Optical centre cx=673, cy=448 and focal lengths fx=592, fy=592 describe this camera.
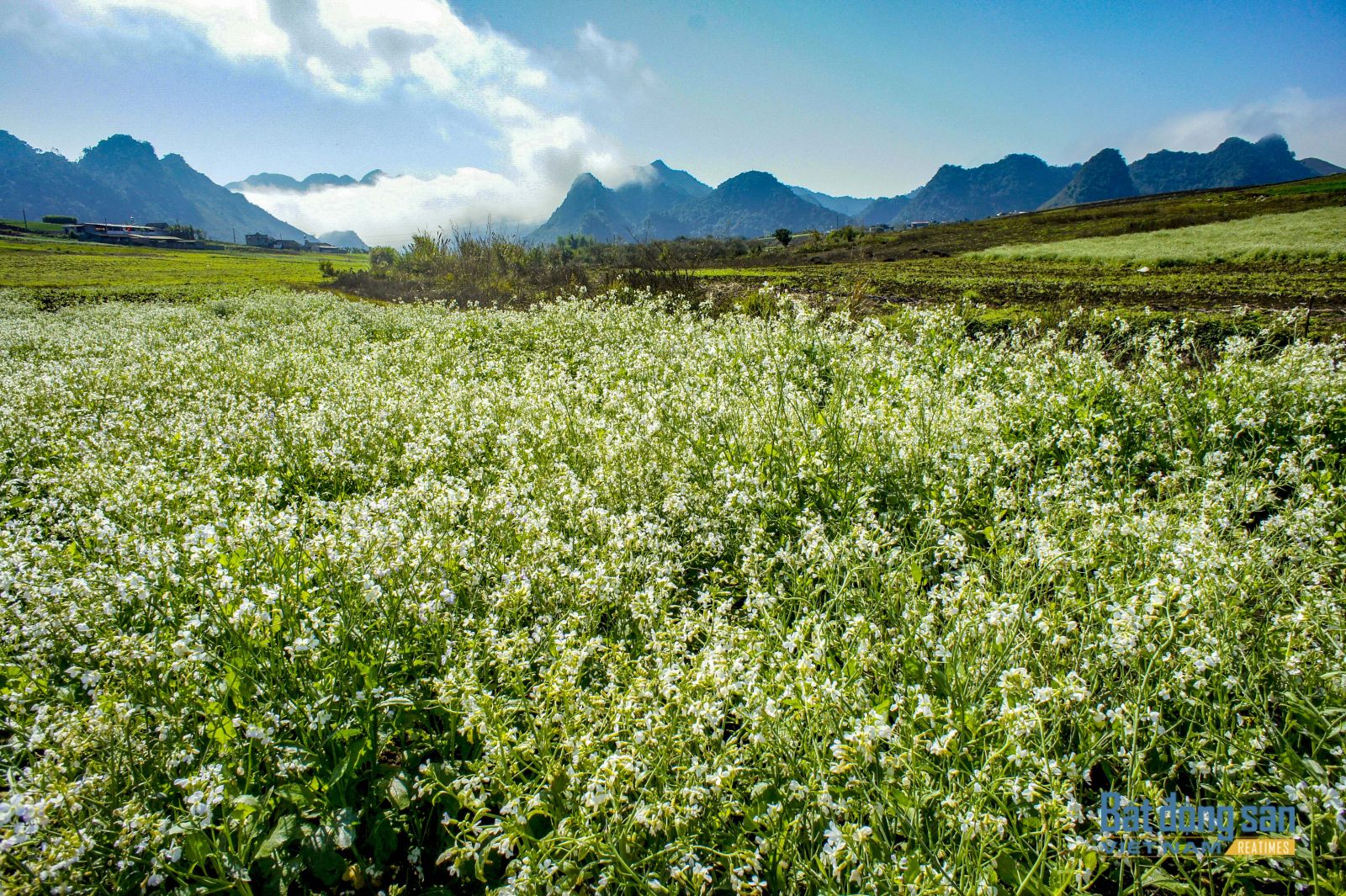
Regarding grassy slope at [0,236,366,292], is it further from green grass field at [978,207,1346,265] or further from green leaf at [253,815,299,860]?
green grass field at [978,207,1346,265]

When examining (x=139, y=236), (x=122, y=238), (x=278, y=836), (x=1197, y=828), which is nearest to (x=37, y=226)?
(x=139, y=236)

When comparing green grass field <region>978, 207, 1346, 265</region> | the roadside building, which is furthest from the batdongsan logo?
the roadside building

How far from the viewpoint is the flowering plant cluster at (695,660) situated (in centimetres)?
223

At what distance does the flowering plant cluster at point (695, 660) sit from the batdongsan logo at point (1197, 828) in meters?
0.07

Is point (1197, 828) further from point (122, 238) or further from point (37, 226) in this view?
point (37, 226)

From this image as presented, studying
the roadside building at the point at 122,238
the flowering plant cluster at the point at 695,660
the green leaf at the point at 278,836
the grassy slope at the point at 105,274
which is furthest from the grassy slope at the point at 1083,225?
the roadside building at the point at 122,238

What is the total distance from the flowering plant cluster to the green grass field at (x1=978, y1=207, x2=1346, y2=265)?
31.2m

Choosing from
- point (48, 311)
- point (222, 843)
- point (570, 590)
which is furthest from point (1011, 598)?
point (48, 311)

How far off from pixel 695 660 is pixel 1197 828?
2032 mm

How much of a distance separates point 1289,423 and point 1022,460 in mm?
2976

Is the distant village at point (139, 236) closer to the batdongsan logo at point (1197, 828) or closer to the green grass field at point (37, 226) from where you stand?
the green grass field at point (37, 226)

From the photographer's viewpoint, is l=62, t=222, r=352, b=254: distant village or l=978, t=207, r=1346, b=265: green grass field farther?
l=62, t=222, r=352, b=254: distant village

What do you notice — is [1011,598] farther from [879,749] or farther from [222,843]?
[222,843]

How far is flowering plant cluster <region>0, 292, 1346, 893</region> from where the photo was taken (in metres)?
2.23
